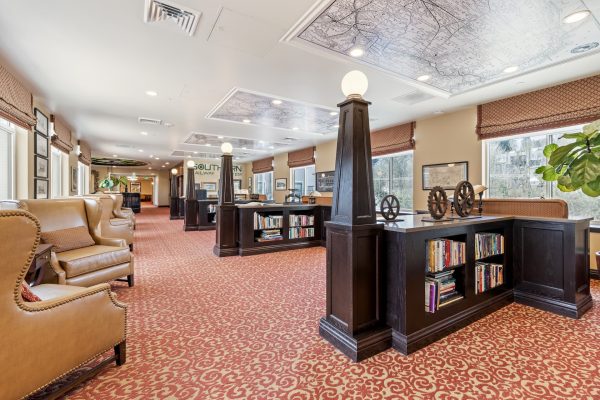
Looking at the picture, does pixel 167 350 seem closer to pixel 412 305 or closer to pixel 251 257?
pixel 412 305

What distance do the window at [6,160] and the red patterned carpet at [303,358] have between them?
2.95 m

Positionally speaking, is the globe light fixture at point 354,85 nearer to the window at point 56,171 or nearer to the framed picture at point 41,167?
the framed picture at point 41,167

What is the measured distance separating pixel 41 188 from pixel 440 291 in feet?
21.9

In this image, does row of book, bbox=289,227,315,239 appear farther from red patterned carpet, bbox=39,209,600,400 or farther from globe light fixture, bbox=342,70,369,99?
globe light fixture, bbox=342,70,369,99

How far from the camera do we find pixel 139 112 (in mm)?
5656

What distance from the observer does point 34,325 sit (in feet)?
4.31

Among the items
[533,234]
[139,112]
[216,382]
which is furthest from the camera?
[139,112]

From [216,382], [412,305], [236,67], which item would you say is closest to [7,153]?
[236,67]

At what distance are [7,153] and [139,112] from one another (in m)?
2.12

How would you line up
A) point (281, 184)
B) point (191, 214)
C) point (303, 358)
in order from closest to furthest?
1. point (303, 358)
2. point (191, 214)
3. point (281, 184)

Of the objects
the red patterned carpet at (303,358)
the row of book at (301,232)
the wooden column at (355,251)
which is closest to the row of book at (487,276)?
the red patterned carpet at (303,358)

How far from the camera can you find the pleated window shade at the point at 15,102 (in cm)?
358

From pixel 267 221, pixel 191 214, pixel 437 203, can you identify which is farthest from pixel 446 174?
pixel 191 214

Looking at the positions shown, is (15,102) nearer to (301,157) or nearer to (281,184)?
(301,157)
